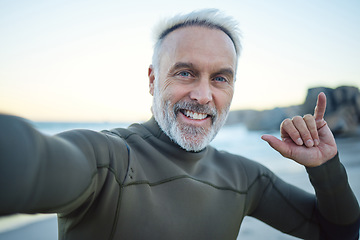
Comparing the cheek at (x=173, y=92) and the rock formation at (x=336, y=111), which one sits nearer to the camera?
the cheek at (x=173, y=92)

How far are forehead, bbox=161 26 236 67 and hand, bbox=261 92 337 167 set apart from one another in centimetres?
58

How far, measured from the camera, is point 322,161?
1418mm

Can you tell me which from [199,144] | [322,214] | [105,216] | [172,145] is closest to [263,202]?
[322,214]

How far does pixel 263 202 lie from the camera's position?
170 centimetres

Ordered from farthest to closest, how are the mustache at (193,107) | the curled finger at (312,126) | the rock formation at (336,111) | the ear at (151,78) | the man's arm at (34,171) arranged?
the rock formation at (336,111) < the ear at (151,78) < the mustache at (193,107) < the curled finger at (312,126) < the man's arm at (34,171)

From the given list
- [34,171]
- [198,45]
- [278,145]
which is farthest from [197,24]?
[34,171]

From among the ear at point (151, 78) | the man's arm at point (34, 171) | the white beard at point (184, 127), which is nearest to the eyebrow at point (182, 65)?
the white beard at point (184, 127)

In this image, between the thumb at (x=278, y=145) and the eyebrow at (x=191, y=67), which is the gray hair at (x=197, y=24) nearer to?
the eyebrow at (x=191, y=67)

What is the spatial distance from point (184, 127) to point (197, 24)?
2.33 feet

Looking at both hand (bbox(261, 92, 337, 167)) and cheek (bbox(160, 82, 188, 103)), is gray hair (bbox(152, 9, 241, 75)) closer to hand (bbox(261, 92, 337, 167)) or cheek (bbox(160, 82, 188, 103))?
cheek (bbox(160, 82, 188, 103))

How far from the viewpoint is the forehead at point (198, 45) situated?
1.46m

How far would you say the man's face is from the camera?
1458mm

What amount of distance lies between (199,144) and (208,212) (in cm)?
41

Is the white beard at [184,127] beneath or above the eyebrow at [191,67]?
beneath
